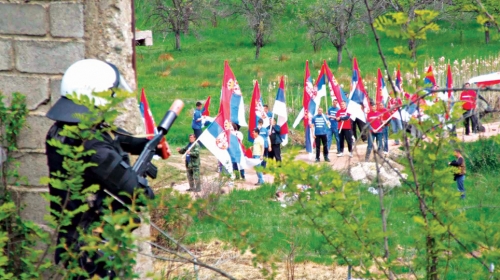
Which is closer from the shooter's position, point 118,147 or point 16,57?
point 118,147

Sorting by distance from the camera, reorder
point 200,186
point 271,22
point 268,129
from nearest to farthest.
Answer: point 200,186 → point 268,129 → point 271,22

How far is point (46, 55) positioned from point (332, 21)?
29237mm

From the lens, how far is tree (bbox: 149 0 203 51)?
130 feet

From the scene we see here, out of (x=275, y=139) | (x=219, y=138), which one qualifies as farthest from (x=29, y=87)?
(x=275, y=139)

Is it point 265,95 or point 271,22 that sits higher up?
point 271,22

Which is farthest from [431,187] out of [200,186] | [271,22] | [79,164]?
[271,22]

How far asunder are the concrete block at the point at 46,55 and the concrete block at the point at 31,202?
0.83m

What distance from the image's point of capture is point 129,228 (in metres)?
3.11

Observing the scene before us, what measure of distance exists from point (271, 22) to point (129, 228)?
115 feet

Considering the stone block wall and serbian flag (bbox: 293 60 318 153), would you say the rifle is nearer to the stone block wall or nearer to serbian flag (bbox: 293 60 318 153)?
the stone block wall

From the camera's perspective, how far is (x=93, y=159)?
3852 mm

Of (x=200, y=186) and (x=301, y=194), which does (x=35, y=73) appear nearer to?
(x=301, y=194)

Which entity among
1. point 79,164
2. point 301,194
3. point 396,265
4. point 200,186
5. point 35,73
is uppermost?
point 35,73

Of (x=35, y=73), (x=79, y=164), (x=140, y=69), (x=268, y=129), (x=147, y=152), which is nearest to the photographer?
(x=79, y=164)
